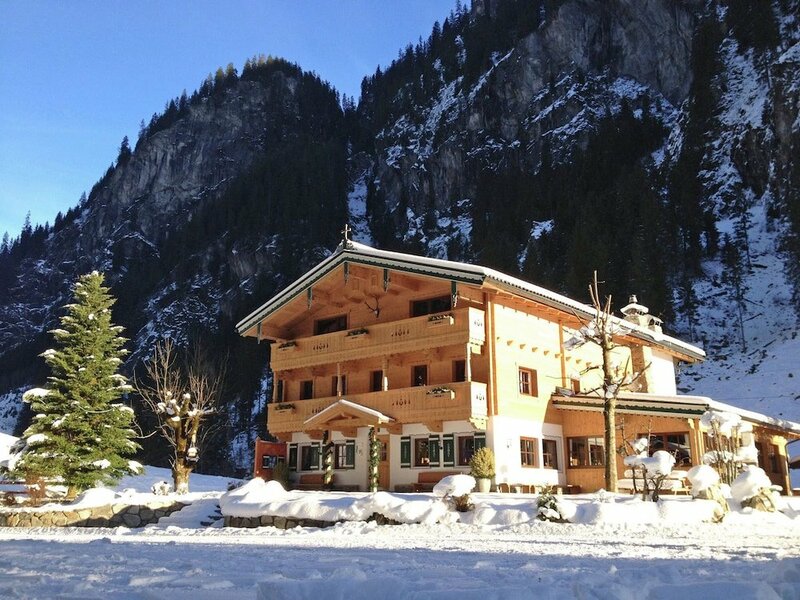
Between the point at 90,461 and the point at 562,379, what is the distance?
19.2 metres

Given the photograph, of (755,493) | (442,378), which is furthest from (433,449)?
(755,493)

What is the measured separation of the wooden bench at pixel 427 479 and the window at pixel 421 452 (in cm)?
40

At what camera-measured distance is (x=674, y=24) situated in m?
111

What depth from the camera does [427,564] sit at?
9.42 m

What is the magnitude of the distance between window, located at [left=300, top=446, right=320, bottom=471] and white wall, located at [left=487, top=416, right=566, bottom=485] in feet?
29.0

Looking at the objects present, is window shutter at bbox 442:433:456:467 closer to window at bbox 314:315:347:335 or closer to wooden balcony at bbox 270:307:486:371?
wooden balcony at bbox 270:307:486:371

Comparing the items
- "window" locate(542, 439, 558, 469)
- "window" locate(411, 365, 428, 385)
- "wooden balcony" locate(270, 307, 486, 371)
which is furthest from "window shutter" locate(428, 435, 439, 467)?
"window" locate(542, 439, 558, 469)

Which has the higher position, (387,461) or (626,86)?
(626,86)

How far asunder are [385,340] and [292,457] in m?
7.62

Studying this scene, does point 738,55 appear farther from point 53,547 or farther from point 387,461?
point 53,547

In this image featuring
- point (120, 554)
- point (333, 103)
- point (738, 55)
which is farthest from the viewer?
point (333, 103)

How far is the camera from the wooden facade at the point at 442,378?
25969 mm

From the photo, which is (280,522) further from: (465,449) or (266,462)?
(266,462)

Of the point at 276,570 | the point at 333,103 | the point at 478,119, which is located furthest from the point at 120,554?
the point at 333,103
